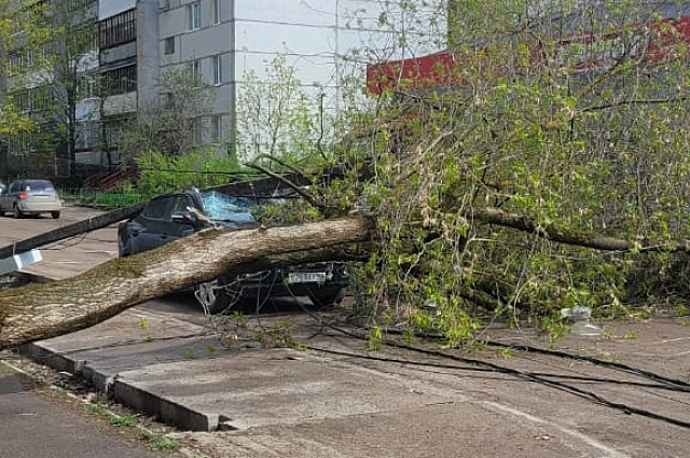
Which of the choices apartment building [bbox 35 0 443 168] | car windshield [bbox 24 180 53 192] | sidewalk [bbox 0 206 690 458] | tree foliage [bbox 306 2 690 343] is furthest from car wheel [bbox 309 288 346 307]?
car windshield [bbox 24 180 53 192]

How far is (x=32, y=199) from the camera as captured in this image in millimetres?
39875

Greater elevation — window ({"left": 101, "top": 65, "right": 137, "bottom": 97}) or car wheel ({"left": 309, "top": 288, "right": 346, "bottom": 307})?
window ({"left": 101, "top": 65, "right": 137, "bottom": 97})

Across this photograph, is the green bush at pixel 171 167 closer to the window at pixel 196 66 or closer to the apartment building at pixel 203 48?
the apartment building at pixel 203 48

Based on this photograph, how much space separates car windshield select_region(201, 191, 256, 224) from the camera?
45.2ft

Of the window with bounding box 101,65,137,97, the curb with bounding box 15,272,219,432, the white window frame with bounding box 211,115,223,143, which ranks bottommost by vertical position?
the curb with bounding box 15,272,219,432

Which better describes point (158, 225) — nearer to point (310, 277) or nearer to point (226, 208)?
point (226, 208)

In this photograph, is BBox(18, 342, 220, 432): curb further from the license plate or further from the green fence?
the green fence

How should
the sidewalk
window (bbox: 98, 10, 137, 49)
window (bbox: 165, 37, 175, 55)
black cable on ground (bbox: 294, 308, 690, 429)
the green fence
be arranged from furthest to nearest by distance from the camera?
window (bbox: 98, 10, 137, 49) → window (bbox: 165, 37, 175, 55) → the green fence → black cable on ground (bbox: 294, 308, 690, 429) → the sidewalk

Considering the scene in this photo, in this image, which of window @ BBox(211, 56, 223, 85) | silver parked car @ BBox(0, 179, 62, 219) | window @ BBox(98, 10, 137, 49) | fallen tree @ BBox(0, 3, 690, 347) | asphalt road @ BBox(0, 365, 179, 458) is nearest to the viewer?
asphalt road @ BBox(0, 365, 179, 458)

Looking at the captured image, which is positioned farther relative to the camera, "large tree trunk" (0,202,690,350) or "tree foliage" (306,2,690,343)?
"tree foliage" (306,2,690,343)

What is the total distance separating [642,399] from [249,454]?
3.37 m

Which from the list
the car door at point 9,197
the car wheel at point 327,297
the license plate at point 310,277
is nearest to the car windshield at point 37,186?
the car door at point 9,197

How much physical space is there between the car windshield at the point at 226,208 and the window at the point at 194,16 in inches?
1356

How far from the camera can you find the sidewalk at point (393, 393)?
664 centimetres
